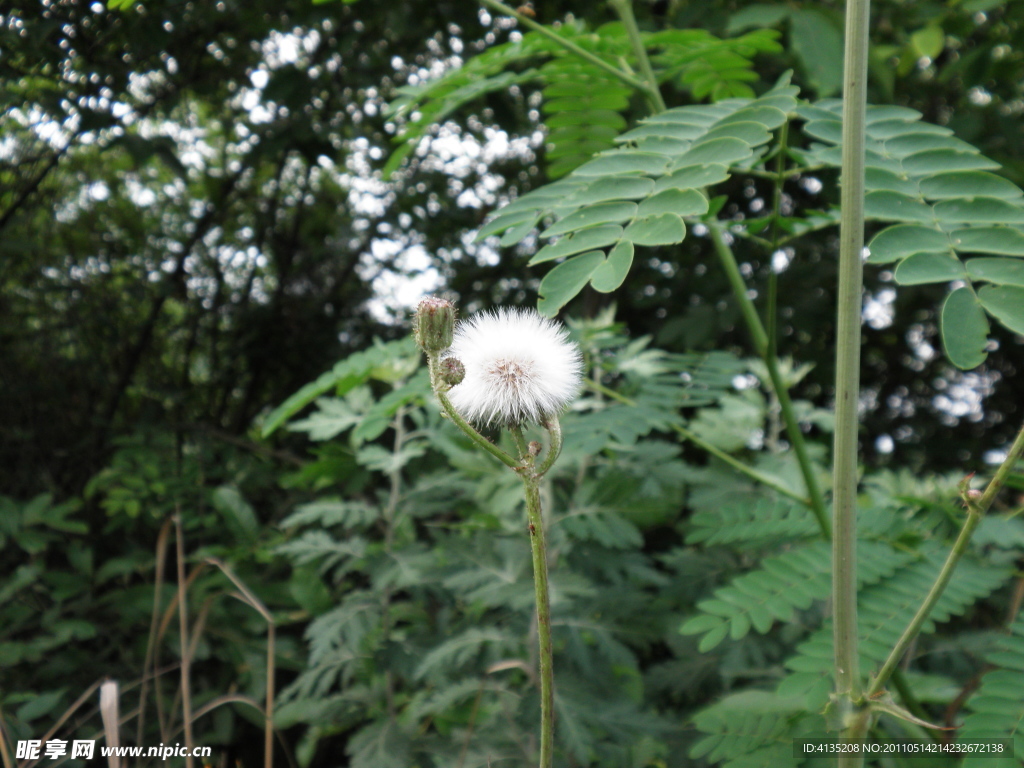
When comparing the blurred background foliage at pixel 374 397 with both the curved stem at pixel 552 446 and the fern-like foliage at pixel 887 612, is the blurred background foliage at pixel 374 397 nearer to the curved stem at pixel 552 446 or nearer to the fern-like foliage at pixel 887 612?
the fern-like foliage at pixel 887 612

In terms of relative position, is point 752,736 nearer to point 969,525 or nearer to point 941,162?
point 969,525

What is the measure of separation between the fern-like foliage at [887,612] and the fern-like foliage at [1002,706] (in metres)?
0.10

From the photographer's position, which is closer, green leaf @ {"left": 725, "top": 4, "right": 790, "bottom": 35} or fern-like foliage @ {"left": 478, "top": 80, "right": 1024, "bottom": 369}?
fern-like foliage @ {"left": 478, "top": 80, "right": 1024, "bottom": 369}

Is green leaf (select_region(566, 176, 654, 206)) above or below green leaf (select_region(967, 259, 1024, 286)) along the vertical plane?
above

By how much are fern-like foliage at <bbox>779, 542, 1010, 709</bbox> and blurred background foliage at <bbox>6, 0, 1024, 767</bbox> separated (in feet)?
0.24

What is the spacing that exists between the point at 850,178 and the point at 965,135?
7.04 feet

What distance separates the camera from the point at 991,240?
856mm

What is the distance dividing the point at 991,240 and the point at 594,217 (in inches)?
19.4

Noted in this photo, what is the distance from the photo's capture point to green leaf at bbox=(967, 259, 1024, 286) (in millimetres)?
813

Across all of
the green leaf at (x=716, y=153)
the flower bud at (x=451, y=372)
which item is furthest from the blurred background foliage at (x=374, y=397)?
the flower bud at (x=451, y=372)

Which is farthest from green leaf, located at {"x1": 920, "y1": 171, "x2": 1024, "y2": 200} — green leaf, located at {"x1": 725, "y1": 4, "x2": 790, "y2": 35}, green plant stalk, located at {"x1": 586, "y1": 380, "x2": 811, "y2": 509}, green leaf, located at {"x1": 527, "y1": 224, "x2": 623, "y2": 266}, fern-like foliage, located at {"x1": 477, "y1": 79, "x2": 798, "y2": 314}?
green leaf, located at {"x1": 725, "y1": 4, "x2": 790, "y2": 35}

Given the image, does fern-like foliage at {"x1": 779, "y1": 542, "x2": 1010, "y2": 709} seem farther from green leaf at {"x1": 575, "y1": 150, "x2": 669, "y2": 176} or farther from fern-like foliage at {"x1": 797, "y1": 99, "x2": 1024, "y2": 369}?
green leaf at {"x1": 575, "y1": 150, "x2": 669, "y2": 176}

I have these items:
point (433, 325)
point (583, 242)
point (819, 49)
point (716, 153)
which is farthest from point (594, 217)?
point (819, 49)

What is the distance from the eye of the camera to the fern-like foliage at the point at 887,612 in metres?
1.07
